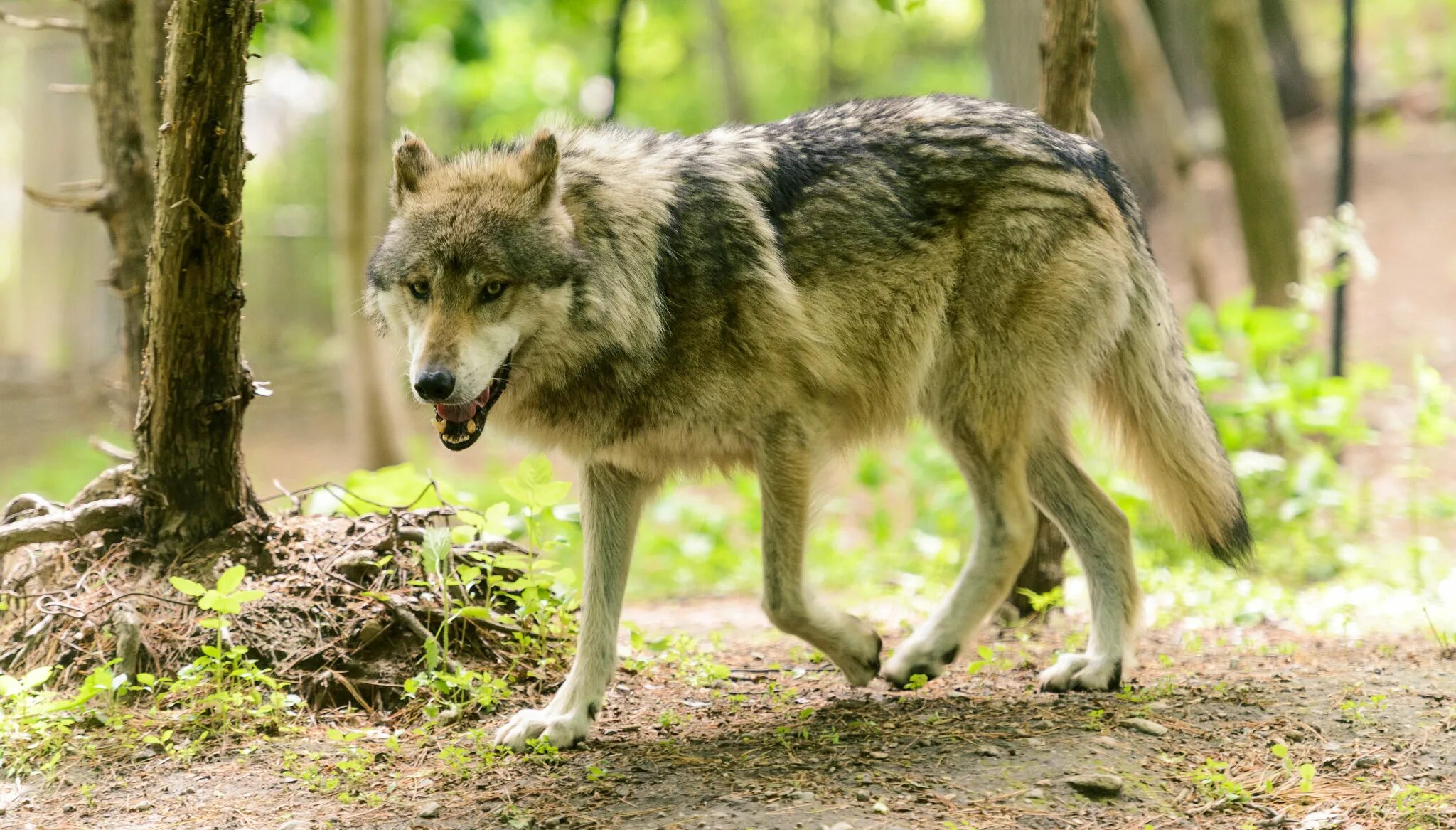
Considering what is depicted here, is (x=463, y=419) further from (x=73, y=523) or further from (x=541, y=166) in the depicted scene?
(x=73, y=523)

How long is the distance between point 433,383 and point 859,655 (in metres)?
1.66

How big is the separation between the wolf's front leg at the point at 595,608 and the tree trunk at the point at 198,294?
4.06 ft

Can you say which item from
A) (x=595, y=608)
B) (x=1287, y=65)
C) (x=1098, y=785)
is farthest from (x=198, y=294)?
(x=1287, y=65)

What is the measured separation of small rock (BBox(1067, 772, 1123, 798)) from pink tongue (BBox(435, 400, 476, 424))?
6.35 feet

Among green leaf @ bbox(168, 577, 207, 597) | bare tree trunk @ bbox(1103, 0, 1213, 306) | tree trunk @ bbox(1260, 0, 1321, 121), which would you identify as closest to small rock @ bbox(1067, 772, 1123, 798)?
green leaf @ bbox(168, 577, 207, 597)

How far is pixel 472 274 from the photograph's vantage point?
3.47m

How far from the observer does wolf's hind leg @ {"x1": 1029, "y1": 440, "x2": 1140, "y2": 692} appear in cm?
402

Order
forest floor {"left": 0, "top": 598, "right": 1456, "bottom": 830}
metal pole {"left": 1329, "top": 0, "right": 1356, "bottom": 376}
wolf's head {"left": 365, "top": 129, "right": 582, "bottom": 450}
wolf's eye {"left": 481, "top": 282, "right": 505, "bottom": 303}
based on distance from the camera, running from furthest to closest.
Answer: metal pole {"left": 1329, "top": 0, "right": 1356, "bottom": 376} < wolf's eye {"left": 481, "top": 282, "right": 505, "bottom": 303} < wolf's head {"left": 365, "top": 129, "right": 582, "bottom": 450} < forest floor {"left": 0, "top": 598, "right": 1456, "bottom": 830}

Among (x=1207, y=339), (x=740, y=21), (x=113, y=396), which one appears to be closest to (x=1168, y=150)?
(x=1207, y=339)

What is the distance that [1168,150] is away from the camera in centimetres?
890

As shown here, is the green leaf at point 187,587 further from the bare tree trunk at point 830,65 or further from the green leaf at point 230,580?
the bare tree trunk at point 830,65

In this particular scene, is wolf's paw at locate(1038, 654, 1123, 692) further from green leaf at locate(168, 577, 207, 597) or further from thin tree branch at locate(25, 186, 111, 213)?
thin tree branch at locate(25, 186, 111, 213)

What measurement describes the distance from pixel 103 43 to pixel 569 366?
2.59 m

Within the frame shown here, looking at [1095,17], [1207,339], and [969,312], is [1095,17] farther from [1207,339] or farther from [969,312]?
[1207,339]
